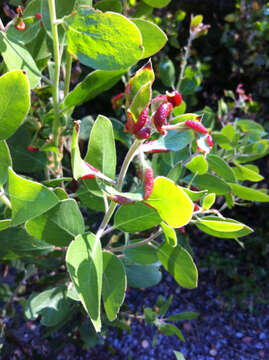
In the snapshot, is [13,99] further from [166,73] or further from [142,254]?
[166,73]

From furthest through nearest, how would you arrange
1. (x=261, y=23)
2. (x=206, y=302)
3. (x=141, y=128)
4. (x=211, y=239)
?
(x=211, y=239) → (x=206, y=302) → (x=261, y=23) → (x=141, y=128)

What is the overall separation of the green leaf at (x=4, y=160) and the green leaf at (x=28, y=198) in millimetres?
87

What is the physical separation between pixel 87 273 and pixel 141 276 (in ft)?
1.77

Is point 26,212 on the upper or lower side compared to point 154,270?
upper

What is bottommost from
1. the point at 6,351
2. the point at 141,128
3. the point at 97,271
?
the point at 6,351

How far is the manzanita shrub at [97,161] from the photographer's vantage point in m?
0.58

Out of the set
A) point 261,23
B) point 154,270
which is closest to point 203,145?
point 154,270

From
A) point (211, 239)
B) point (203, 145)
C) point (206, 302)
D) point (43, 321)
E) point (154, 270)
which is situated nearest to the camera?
point (203, 145)

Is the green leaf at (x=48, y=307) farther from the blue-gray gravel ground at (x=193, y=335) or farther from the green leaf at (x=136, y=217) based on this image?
the blue-gray gravel ground at (x=193, y=335)

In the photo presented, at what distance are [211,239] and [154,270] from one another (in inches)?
50.9

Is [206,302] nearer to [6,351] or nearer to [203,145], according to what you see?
[6,351]

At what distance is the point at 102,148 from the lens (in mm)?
753

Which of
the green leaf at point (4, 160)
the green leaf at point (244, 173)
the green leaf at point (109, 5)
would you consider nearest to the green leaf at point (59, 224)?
the green leaf at point (4, 160)

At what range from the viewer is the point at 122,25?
0.57 m
